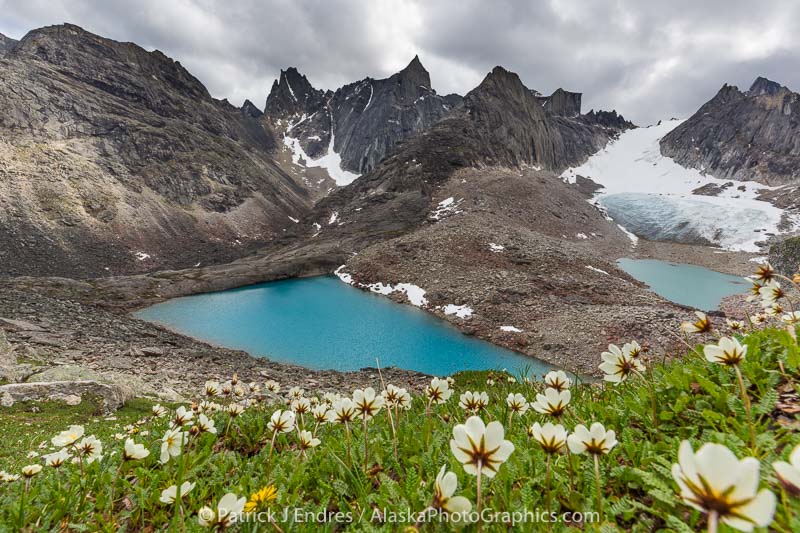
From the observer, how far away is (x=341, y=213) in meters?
71.9

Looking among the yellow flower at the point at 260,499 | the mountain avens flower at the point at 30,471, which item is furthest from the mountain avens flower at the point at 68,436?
the yellow flower at the point at 260,499

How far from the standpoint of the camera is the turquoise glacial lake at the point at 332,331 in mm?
21547

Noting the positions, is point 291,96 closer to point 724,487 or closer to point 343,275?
point 343,275

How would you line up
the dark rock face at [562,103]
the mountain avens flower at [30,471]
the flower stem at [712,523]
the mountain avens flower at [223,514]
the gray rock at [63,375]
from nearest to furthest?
the flower stem at [712,523]
the mountain avens flower at [223,514]
the mountain avens flower at [30,471]
the gray rock at [63,375]
the dark rock face at [562,103]

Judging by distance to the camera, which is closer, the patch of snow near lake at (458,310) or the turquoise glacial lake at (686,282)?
the patch of snow near lake at (458,310)

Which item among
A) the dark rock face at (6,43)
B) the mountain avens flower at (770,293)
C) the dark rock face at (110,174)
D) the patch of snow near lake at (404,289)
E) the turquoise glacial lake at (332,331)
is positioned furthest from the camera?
the dark rock face at (6,43)

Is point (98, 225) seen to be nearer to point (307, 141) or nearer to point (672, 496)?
point (672, 496)

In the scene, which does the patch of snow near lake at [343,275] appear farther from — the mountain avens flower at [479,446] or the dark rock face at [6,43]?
the dark rock face at [6,43]

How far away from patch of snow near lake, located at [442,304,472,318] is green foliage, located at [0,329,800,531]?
2541 cm

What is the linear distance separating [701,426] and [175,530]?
10.5ft

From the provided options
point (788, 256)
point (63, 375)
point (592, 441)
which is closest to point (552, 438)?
point (592, 441)

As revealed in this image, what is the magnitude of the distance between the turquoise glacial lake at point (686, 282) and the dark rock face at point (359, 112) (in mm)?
89030

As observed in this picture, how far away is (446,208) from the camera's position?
57.2 meters

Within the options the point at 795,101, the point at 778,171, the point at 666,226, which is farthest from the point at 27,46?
the point at 795,101
